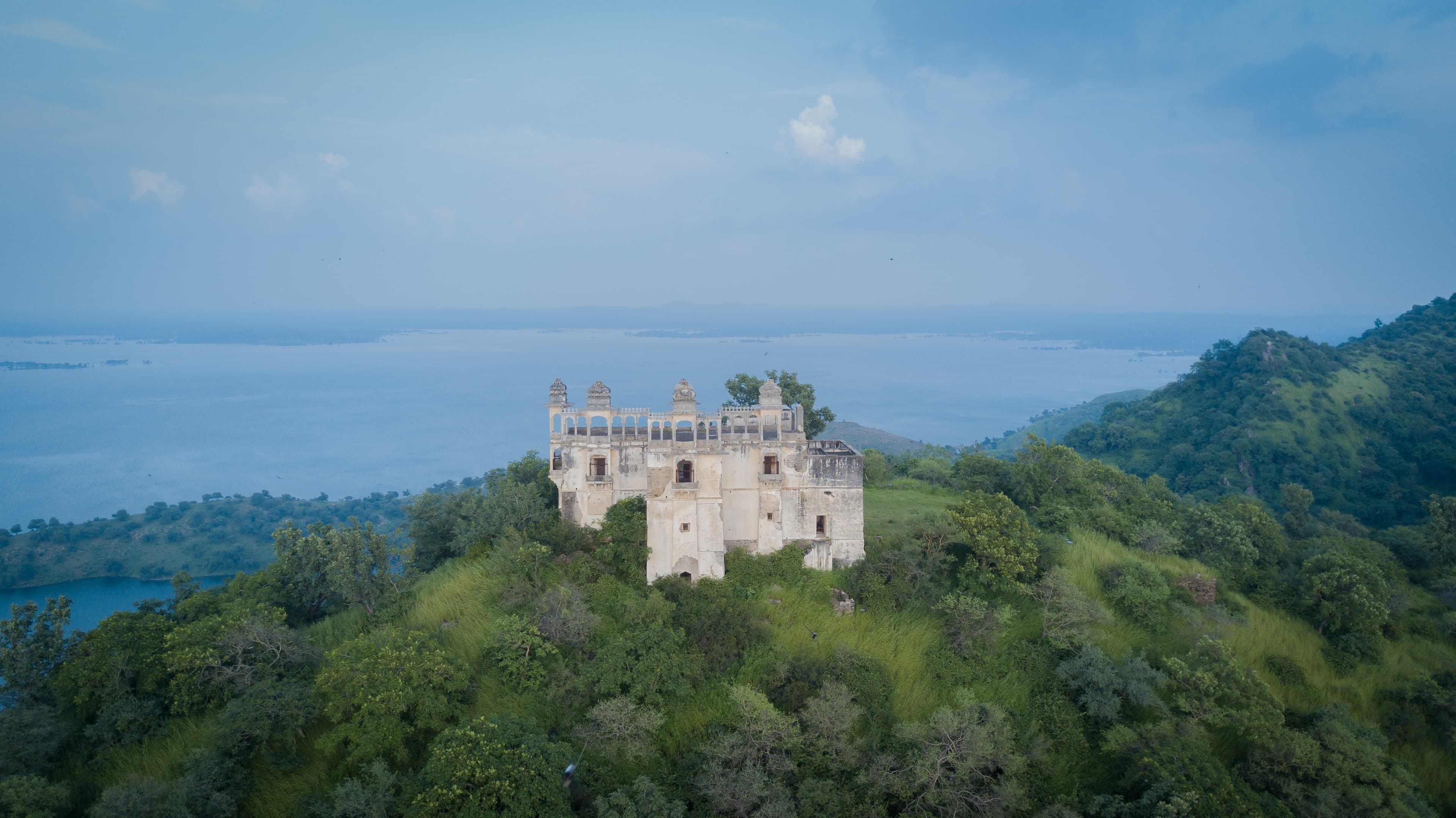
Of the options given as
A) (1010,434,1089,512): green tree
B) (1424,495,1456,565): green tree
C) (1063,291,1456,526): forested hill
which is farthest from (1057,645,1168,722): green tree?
(1063,291,1456,526): forested hill

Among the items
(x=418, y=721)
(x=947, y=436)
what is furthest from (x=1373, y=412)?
(x=418, y=721)

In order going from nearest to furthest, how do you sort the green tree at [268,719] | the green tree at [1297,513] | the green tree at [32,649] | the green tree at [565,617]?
the green tree at [268,719]
the green tree at [32,649]
the green tree at [565,617]
the green tree at [1297,513]

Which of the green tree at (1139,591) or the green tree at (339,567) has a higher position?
the green tree at (339,567)

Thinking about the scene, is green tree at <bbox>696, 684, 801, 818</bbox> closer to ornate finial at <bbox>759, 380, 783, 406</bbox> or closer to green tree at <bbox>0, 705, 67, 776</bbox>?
ornate finial at <bbox>759, 380, 783, 406</bbox>

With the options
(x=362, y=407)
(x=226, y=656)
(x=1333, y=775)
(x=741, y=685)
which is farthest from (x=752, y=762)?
(x=362, y=407)

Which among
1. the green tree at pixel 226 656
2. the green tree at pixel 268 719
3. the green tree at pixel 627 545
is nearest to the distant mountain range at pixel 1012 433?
the green tree at pixel 627 545

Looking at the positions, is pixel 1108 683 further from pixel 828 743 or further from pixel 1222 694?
pixel 828 743

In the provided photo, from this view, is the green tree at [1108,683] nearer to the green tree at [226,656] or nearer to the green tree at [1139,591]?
the green tree at [1139,591]
